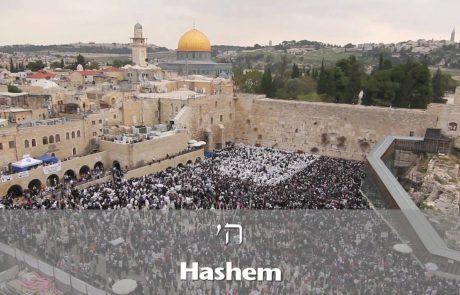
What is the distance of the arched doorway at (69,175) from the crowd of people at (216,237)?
183cm

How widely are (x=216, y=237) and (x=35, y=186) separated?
31.1 ft

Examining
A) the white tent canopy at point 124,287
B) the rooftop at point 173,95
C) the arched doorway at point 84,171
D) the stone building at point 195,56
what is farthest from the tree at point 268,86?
the white tent canopy at point 124,287

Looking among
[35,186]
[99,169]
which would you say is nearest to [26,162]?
[35,186]

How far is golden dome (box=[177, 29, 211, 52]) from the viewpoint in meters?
38.2

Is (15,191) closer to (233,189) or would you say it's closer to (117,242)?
(117,242)

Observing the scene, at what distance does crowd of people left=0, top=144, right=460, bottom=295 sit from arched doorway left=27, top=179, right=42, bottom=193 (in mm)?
1325

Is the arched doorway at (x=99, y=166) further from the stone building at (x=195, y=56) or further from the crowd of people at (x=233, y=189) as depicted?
the stone building at (x=195, y=56)

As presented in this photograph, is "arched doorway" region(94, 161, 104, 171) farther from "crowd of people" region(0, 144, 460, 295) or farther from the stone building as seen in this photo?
the stone building

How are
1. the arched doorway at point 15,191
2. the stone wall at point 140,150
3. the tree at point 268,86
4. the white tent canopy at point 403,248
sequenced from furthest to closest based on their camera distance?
the tree at point 268,86 → the stone wall at point 140,150 → the arched doorway at point 15,191 → the white tent canopy at point 403,248

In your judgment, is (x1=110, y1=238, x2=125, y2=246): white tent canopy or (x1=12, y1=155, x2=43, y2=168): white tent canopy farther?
(x1=12, y1=155, x2=43, y2=168): white tent canopy

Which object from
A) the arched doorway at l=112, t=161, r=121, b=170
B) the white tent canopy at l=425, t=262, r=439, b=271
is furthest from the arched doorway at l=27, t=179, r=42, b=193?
the white tent canopy at l=425, t=262, r=439, b=271

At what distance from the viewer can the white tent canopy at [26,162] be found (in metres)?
17.1

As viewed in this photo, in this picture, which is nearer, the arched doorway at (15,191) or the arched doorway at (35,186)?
the arched doorway at (15,191)

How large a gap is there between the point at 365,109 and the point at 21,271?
1921 centimetres
